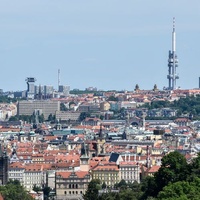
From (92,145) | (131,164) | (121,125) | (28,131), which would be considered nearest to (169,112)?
(121,125)

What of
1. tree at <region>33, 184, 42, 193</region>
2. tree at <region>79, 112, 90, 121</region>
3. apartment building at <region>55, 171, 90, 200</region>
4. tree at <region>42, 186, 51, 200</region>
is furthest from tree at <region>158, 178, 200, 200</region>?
tree at <region>79, 112, 90, 121</region>

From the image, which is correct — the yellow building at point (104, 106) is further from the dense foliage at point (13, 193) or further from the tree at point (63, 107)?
the dense foliage at point (13, 193)

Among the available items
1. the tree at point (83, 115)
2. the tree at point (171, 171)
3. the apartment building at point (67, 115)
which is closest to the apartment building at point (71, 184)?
the tree at point (171, 171)

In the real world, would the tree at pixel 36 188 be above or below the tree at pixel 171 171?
below

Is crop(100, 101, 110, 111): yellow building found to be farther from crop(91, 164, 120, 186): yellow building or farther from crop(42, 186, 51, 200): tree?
crop(42, 186, 51, 200): tree

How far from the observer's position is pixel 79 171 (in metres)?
83.9

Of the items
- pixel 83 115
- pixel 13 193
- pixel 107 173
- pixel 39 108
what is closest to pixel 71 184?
pixel 107 173

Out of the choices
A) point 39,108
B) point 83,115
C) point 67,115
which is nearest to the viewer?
point 83,115

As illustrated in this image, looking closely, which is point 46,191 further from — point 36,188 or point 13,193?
point 13,193

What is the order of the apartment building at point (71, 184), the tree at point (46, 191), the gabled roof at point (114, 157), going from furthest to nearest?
the gabled roof at point (114, 157)
the apartment building at point (71, 184)
the tree at point (46, 191)

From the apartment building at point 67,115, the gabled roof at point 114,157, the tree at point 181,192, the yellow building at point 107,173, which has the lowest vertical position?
the yellow building at point 107,173

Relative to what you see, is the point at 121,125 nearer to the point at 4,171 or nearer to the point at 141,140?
the point at 141,140

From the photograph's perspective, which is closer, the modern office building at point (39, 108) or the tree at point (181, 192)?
the tree at point (181, 192)

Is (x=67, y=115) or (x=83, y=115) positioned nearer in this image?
(x=83, y=115)
